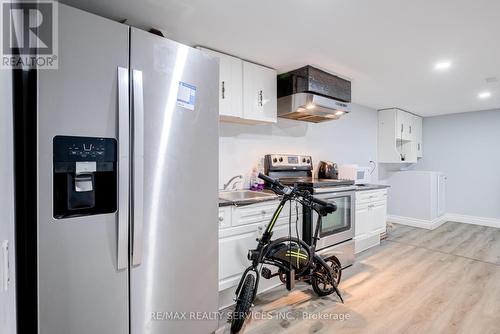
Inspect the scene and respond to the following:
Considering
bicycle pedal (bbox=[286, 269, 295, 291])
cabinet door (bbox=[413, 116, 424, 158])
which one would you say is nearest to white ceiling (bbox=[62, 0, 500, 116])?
bicycle pedal (bbox=[286, 269, 295, 291])

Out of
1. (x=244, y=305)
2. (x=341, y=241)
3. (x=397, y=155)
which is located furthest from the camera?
(x=397, y=155)

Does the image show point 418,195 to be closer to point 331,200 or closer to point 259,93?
point 331,200

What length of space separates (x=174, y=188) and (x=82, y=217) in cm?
45

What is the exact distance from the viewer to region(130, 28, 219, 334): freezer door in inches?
53.2

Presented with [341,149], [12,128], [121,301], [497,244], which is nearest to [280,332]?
[121,301]

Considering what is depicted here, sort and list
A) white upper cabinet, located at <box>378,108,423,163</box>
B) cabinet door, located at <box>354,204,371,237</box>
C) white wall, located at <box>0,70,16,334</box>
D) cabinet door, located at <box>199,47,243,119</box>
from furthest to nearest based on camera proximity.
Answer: white upper cabinet, located at <box>378,108,423,163</box>, cabinet door, located at <box>354,204,371,237</box>, cabinet door, located at <box>199,47,243,119</box>, white wall, located at <box>0,70,16,334</box>

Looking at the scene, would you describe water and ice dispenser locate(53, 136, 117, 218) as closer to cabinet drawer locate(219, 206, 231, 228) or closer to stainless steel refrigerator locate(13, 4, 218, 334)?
stainless steel refrigerator locate(13, 4, 218, 334)

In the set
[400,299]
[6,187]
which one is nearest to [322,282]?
[400,299]

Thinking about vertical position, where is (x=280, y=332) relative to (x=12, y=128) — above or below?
below

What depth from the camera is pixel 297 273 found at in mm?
2154

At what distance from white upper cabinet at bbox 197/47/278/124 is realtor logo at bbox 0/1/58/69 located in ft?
4.43

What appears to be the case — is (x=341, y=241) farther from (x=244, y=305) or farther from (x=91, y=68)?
(x=91, y=68)

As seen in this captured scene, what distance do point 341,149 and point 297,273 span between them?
2.68m

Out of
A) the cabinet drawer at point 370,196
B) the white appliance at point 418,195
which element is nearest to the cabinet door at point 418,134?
the white appliance at point 418,195
